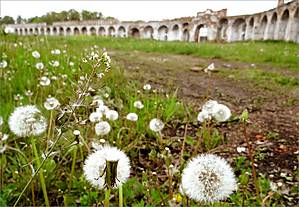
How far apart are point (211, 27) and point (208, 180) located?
3449cm

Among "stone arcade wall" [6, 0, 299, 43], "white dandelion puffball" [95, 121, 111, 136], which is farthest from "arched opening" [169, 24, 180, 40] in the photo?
"white dandelion puffball" [95, 121, 111, 136]

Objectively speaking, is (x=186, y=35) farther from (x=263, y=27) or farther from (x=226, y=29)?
(x=263, y=27)

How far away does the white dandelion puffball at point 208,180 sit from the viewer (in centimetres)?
101

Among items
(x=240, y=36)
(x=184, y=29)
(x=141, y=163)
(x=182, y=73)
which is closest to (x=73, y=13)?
(x=184, y=29)

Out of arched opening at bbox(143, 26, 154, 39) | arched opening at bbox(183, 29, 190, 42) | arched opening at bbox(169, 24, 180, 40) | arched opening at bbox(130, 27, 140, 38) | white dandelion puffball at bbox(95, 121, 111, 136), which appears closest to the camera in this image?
white dandelion puffball at bbox(95, 121, 111, 136)

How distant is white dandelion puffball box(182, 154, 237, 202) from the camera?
101 cm

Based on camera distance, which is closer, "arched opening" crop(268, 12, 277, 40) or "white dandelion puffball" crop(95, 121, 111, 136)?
"white dandelion puffball" crop(95, 121, 111, 136)

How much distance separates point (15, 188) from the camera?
A: 5.52 feet

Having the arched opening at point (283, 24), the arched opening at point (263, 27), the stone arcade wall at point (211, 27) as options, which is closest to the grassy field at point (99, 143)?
the stone arcade wall at point (211, 27)

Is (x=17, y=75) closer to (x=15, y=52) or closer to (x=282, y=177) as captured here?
(x=15, y=52)

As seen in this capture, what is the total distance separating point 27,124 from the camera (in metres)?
1.46

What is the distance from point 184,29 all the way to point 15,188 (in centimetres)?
3943

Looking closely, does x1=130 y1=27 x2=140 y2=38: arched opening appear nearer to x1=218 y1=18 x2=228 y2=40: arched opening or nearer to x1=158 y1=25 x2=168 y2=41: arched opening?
x1=158 y1=25 x2=168 y2=41: arched opening

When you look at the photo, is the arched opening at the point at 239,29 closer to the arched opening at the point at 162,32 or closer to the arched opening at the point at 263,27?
the arched opening at the point at 263,27
